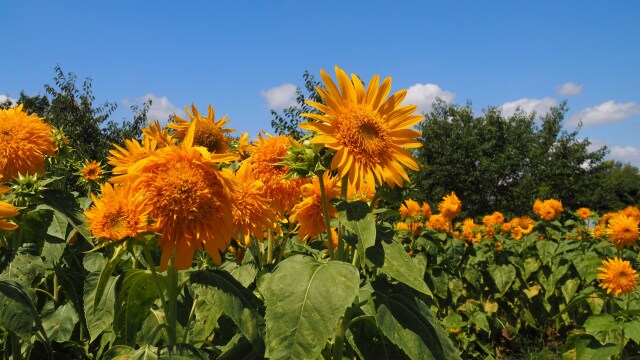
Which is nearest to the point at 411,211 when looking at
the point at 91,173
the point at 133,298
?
the point at 91,173

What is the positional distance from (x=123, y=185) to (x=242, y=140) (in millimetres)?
929

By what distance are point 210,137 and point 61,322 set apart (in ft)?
4.72

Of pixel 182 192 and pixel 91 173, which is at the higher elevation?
pixel 91 173

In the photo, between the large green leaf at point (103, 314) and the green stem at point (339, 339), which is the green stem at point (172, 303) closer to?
the large green leaf at point (103, 314)

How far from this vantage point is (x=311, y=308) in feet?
5.16

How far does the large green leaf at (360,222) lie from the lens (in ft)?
5.39

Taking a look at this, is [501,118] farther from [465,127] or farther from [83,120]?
[83,120]

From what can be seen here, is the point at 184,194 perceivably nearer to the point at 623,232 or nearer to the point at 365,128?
the point at 365,128

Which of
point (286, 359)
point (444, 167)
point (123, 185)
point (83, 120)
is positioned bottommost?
point (286, 359)

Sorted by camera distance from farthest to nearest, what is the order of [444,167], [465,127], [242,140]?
[465,127] < [444,167] < [242,140]

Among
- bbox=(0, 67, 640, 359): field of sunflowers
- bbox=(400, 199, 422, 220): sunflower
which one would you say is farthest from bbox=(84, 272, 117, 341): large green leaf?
bbox=(400, 199, 422, 220): sunflower

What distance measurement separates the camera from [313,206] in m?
2.31

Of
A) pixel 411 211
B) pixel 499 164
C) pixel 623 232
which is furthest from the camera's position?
pixel 499 164

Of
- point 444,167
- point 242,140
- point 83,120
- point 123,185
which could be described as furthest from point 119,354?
point 444,167
